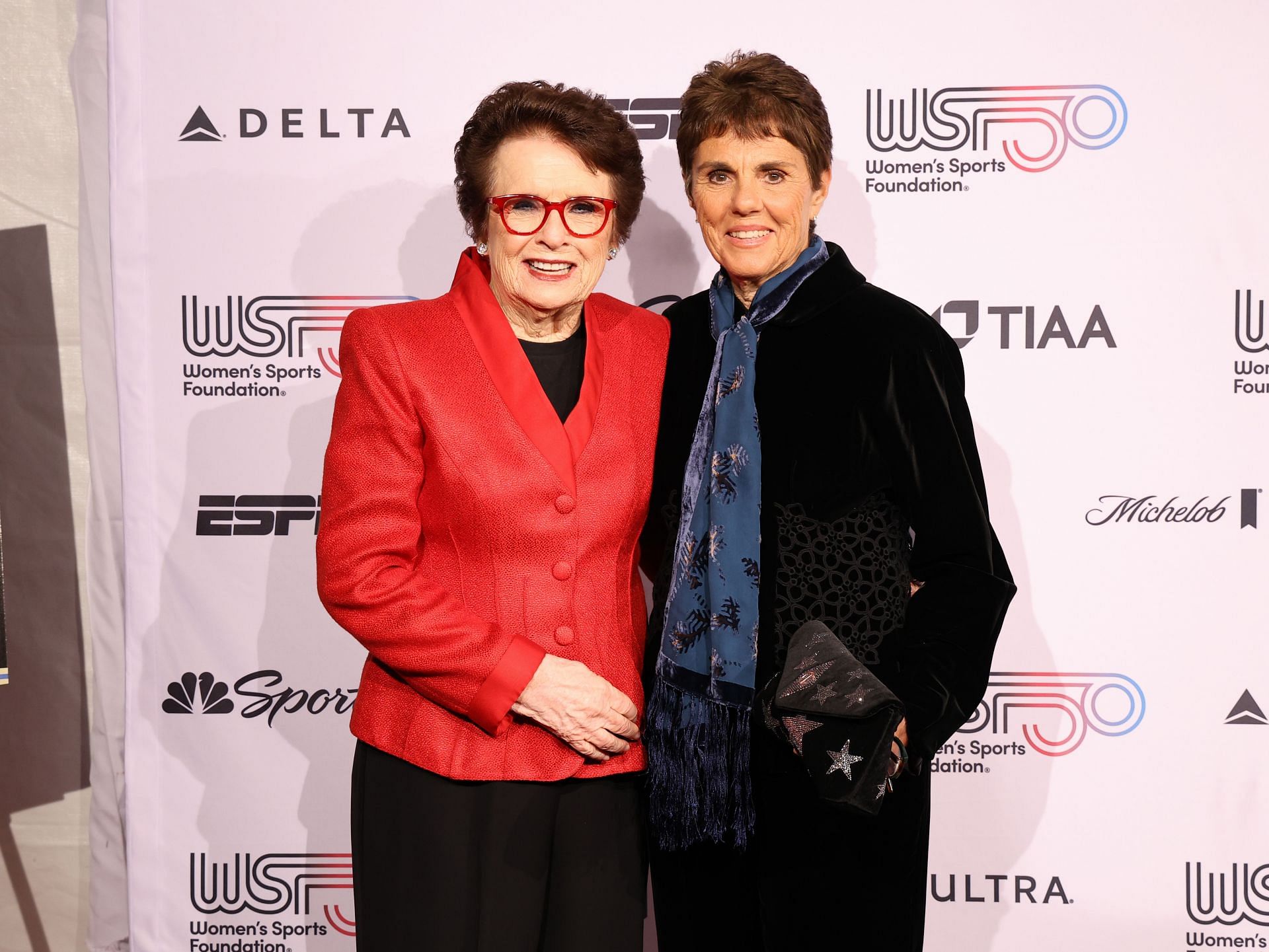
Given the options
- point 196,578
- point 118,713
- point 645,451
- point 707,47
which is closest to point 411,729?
point 645,451

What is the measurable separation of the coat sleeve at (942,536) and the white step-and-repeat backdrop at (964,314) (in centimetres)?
104

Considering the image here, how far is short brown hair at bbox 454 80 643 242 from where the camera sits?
5.70ft

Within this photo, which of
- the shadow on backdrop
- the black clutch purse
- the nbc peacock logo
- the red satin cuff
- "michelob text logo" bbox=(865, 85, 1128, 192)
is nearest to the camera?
the black clutch purse

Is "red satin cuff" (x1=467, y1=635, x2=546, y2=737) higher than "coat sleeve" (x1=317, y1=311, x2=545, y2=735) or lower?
lower

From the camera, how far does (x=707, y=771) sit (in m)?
1.77

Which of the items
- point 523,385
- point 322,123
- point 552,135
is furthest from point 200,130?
point 523,385

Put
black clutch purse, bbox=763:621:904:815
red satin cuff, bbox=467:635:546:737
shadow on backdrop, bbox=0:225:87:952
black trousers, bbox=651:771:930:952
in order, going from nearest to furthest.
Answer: black clutch purse, bbox=763:621:904:815 < red satin cuff, bbox=467:635:546:737 < black trousers, bbox=651:771:930:952 < shadow on backdrop, bbox=0:225:87:952

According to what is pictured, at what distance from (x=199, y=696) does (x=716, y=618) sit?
5.68 feet

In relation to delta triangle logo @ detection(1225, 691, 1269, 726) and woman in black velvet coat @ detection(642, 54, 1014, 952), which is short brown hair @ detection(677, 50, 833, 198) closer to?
woman in black velvet coat @ detection(642, 54, 1014, 952)

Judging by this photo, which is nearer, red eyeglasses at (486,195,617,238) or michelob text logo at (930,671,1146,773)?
red eyeglasses at (486,195,617,238)

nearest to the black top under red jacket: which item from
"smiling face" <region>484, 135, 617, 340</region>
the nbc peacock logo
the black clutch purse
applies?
the black clutch purse

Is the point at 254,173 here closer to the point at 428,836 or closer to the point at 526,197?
the point at 526,197

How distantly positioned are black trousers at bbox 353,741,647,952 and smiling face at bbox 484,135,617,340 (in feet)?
2.62

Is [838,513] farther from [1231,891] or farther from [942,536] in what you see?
[1231,891]
